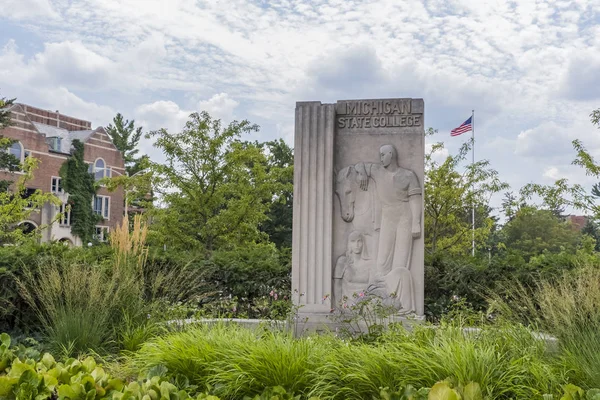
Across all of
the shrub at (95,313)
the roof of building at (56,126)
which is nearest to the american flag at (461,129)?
the shrub at (95,313)

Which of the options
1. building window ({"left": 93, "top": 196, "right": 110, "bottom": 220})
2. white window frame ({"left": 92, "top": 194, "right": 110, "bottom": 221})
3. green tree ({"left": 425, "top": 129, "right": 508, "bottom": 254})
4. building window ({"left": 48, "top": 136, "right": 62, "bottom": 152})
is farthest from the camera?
building window ({"left": 93, "top": 196, "right": 110, "bottom": 220})

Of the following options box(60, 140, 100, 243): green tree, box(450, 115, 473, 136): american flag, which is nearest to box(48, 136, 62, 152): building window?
box(60, 140, 100, 243): green tree

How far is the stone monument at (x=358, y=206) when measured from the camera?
7422 mm

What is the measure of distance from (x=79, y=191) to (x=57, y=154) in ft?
10.5

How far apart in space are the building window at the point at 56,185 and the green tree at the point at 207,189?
27348mm

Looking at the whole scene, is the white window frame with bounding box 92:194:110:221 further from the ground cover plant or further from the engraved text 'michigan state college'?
the ground cover plant

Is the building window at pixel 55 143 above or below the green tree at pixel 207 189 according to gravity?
above

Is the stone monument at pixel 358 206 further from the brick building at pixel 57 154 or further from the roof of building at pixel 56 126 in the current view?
the roof of building at pixel 56 126

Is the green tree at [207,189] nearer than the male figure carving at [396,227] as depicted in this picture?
No

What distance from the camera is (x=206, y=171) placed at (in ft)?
64.7

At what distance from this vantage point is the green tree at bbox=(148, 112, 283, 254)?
62.6 ft

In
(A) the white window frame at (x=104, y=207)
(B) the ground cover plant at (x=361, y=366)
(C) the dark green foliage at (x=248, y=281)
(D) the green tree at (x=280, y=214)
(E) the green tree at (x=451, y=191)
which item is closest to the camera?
(B) the ground cover plant at (x=361, y=366)

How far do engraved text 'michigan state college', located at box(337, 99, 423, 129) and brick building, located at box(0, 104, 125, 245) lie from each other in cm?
3486

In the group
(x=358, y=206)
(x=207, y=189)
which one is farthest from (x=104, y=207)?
(x=358, y=206)
